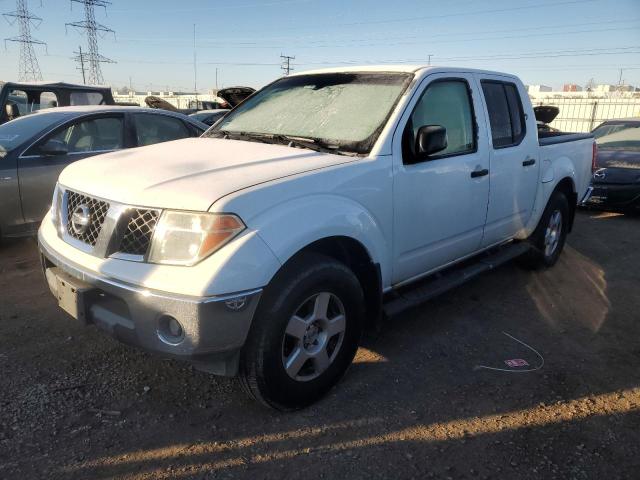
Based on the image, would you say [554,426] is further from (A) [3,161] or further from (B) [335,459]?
(A) [3,161]

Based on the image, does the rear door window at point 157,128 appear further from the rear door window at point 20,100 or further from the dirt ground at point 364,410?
the rear door window at point 20,100

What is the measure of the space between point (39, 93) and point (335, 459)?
7.89m

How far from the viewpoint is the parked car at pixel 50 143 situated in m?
4.99

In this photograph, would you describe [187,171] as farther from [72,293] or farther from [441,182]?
[441,182]

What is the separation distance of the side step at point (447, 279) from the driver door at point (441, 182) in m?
0.12

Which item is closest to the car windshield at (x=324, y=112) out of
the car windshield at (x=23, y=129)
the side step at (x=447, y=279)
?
the side step at (x=447, y=279)

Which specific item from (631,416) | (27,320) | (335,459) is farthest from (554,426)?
(27,320)

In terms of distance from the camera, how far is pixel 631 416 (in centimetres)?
286

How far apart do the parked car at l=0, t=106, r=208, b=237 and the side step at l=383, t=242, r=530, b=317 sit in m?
3.86

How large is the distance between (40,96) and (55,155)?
11.5 ft

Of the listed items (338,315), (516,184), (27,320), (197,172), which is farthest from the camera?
(516,184)

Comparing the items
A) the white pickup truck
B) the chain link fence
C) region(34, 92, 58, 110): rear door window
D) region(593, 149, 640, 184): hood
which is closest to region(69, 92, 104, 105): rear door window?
region(34, 92, 58, 110): rear door window

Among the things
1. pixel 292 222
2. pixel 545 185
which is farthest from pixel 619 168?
pixel 292 222

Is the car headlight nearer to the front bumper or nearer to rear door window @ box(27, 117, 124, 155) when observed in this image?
the front bumper
